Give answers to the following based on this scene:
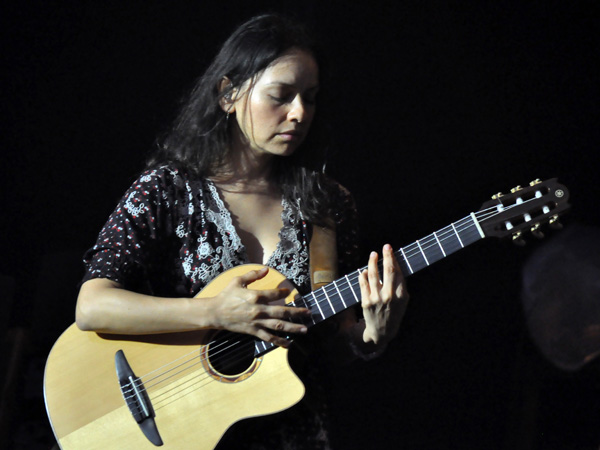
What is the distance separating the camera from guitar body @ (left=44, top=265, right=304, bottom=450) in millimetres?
1486

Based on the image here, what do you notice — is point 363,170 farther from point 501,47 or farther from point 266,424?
point 266,424

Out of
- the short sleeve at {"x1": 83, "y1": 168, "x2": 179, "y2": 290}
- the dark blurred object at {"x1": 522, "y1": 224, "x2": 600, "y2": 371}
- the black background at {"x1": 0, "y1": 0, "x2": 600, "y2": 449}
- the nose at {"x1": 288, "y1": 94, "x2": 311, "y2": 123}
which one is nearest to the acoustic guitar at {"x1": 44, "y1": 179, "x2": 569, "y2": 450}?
the short sleeve at {"x1": 83, "y1": 168, "x2": 179, "y2": 290}

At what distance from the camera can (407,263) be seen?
1603 millimetres

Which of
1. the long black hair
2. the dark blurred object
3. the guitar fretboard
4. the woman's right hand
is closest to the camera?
the woman's right hand

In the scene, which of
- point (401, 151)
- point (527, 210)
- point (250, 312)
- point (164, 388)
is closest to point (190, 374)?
point (164, 388)

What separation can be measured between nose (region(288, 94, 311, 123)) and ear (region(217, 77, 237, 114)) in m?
0.18

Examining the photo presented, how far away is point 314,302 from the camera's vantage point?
1.59 m

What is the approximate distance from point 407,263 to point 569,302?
1.10 m

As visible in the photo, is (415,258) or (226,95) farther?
(226,95)

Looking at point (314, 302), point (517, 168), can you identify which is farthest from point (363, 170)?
point (314, 302)

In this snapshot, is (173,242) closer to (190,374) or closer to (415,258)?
(190,374)

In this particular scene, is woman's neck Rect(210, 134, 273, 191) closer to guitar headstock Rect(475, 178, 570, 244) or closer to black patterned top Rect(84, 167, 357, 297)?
black patterned top Rect(84, 167, 357, 297)

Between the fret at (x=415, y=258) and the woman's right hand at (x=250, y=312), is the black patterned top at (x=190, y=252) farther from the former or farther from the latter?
the fret at (x=415, y=258)

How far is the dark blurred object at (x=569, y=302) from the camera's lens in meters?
2.35
